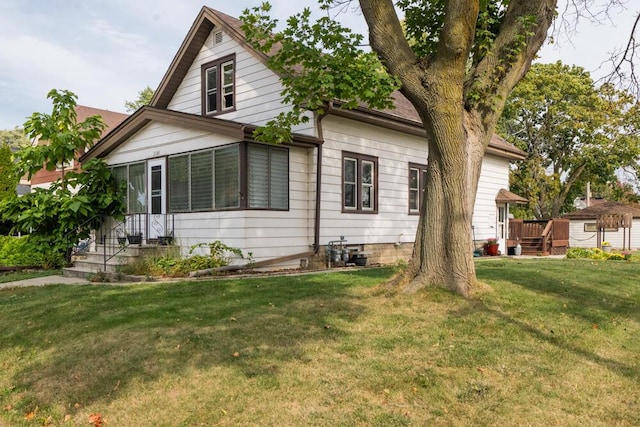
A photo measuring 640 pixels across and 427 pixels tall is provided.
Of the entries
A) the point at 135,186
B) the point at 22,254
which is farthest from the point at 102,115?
the point at 22,254

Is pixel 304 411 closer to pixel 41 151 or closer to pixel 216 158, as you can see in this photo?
pixel 216 158

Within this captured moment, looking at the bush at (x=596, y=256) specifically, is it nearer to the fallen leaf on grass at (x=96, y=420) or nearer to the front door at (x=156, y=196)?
the front door at (x=156, y=196)

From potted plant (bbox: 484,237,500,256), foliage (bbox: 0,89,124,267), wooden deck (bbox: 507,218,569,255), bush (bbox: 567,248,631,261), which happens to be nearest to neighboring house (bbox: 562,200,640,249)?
wooden deck (bbox: 507,218,569,255)

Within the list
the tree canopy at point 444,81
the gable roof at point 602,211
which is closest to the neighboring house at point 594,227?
the gable roof at point 602,211

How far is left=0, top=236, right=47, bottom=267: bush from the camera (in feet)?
45.3

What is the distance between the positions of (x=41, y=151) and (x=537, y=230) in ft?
61.4

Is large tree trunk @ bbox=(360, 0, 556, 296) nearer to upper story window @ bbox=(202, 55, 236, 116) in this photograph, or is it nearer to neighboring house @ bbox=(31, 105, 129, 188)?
upper story window @ bbox=(202, 55, 236, 116)

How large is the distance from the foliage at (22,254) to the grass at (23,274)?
62 cm

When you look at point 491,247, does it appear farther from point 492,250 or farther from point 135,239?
point 135,239

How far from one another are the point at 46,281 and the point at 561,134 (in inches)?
1153

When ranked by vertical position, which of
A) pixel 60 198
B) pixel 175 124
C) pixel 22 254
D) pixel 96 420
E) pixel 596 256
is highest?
pixel 175 124

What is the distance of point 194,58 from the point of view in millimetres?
15359

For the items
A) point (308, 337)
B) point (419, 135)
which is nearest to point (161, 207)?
point (419, 135)

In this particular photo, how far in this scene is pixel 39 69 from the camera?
2189 centimetres
